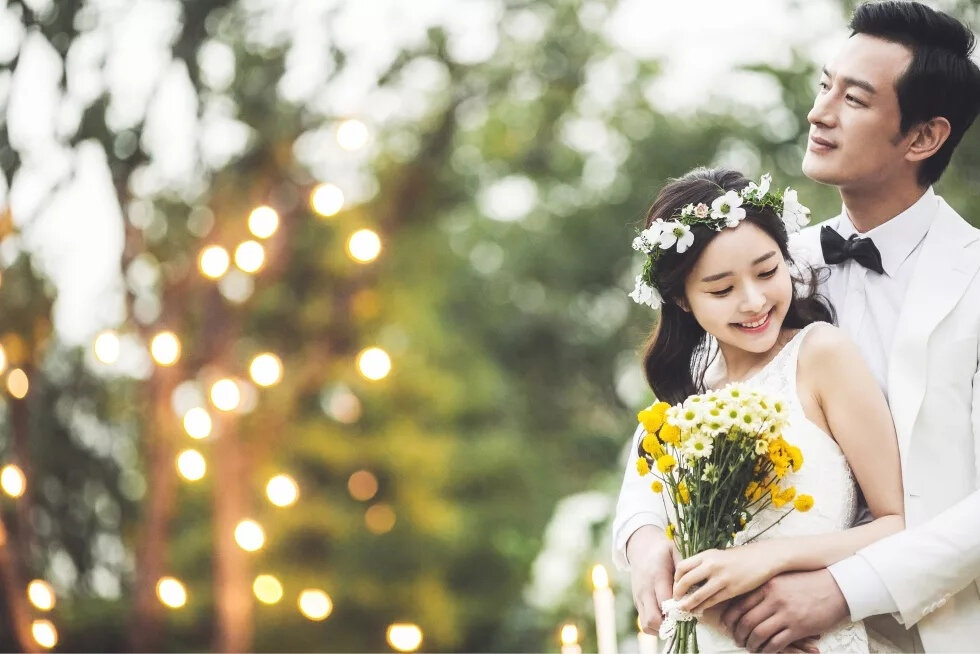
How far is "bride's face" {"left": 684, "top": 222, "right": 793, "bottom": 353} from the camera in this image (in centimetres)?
223

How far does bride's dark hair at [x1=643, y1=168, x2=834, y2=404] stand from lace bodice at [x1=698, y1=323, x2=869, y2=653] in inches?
11.6

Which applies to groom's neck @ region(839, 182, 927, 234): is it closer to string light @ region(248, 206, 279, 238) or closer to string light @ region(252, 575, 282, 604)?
string light @ region(248, 206, 279, 238)

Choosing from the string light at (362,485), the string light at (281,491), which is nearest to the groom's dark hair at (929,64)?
the string light at (281,491)

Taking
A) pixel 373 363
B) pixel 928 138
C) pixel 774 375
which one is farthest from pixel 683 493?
pixel 373 363

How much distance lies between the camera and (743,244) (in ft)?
7.32

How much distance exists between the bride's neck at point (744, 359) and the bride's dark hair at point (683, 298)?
0.24ft

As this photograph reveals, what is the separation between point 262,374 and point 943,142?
292 cm

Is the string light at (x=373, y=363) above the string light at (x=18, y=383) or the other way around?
the other way around

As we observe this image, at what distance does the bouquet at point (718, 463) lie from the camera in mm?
2004

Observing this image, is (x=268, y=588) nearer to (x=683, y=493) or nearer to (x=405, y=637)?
(x=405, y=637)

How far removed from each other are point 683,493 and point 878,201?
36.7 inches

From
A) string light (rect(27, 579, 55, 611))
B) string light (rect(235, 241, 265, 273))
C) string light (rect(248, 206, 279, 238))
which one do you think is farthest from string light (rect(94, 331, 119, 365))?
string light (rect(27, 579, 55, 611))

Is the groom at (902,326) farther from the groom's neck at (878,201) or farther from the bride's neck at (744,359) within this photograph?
the bride's neck at (744,359)

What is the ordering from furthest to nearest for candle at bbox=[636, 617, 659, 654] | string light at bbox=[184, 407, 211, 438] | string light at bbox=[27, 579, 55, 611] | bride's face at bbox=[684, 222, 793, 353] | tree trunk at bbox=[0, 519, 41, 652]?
1. tree trunk at bbox=[0, 519, 41, 652]
2. string light at bbox=[27, 579, 55, 611]
3. string light at bbox=[184, 407, 211, 438]
4. candle at bbox=[636, 617, 659, 654]
5. bride's face at bbox=[684, 222, 793, 353]
